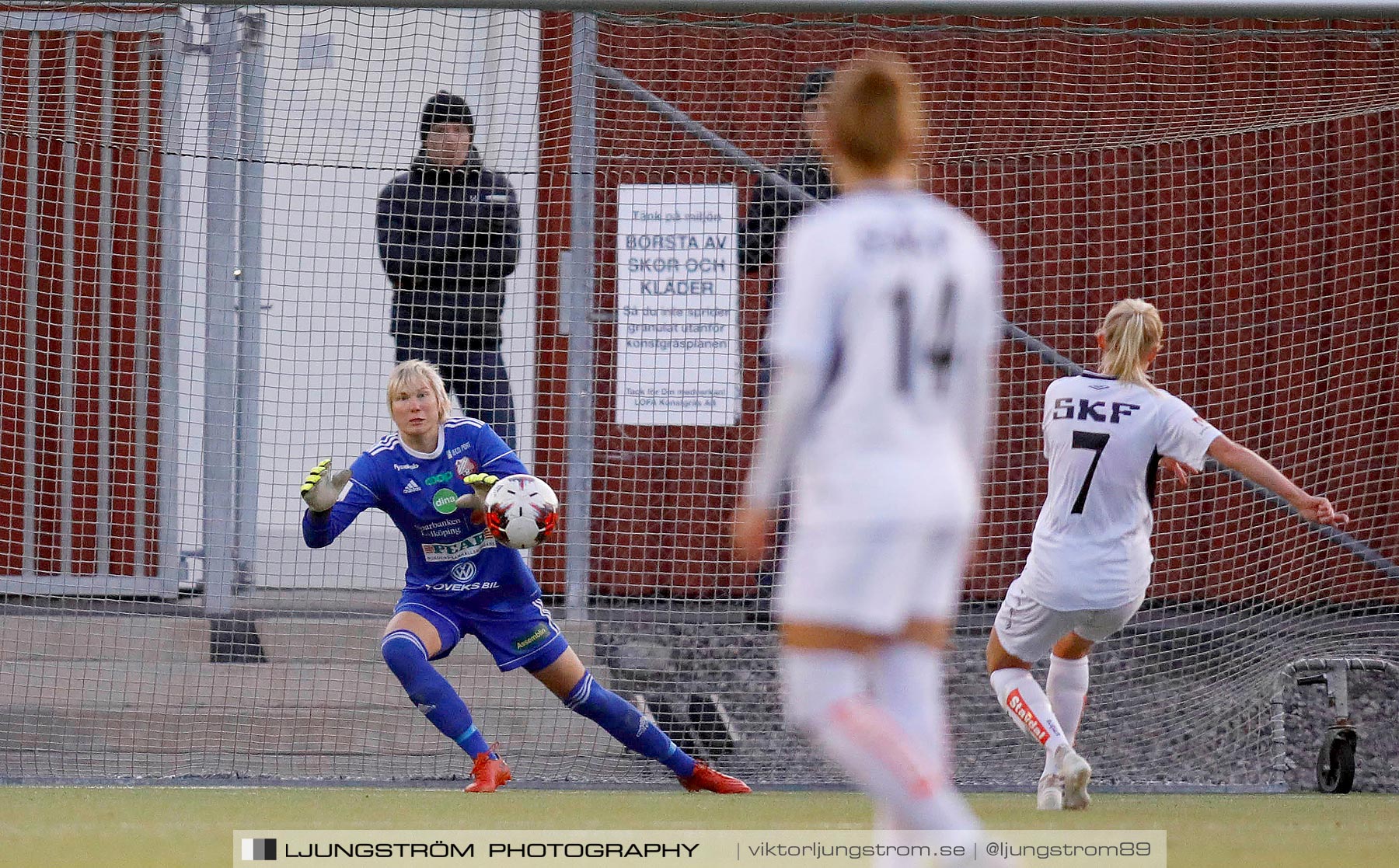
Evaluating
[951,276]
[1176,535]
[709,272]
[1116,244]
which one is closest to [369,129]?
[709,272]

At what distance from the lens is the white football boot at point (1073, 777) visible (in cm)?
550

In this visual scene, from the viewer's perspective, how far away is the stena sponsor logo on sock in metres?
5.62

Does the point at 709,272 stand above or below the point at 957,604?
above

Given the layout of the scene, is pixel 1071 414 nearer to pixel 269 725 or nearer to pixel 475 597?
pixel 475 597

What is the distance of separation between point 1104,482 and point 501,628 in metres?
2.18

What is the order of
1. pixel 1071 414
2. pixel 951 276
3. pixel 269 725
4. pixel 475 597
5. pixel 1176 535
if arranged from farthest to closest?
pixel 1176 535
pixel 269 725
pixel 475 597
pixel 1071 414
pixel 951 276

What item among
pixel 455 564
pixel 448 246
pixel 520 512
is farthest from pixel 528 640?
pixel 448 246

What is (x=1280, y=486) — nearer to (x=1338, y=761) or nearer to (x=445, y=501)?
(x=1338, y=761)

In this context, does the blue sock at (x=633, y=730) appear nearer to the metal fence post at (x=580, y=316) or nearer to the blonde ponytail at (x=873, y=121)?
the metal fence post at (x=580, y=316)

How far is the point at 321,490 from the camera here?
19.3 feet

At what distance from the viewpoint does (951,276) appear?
288 cm

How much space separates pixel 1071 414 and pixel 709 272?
8.27 ft

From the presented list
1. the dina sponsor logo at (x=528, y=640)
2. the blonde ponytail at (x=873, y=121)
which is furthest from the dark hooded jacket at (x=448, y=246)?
the blonde ponytail at (x=873, y=121)

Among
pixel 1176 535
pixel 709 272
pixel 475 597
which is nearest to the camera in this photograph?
pixel 475 597
